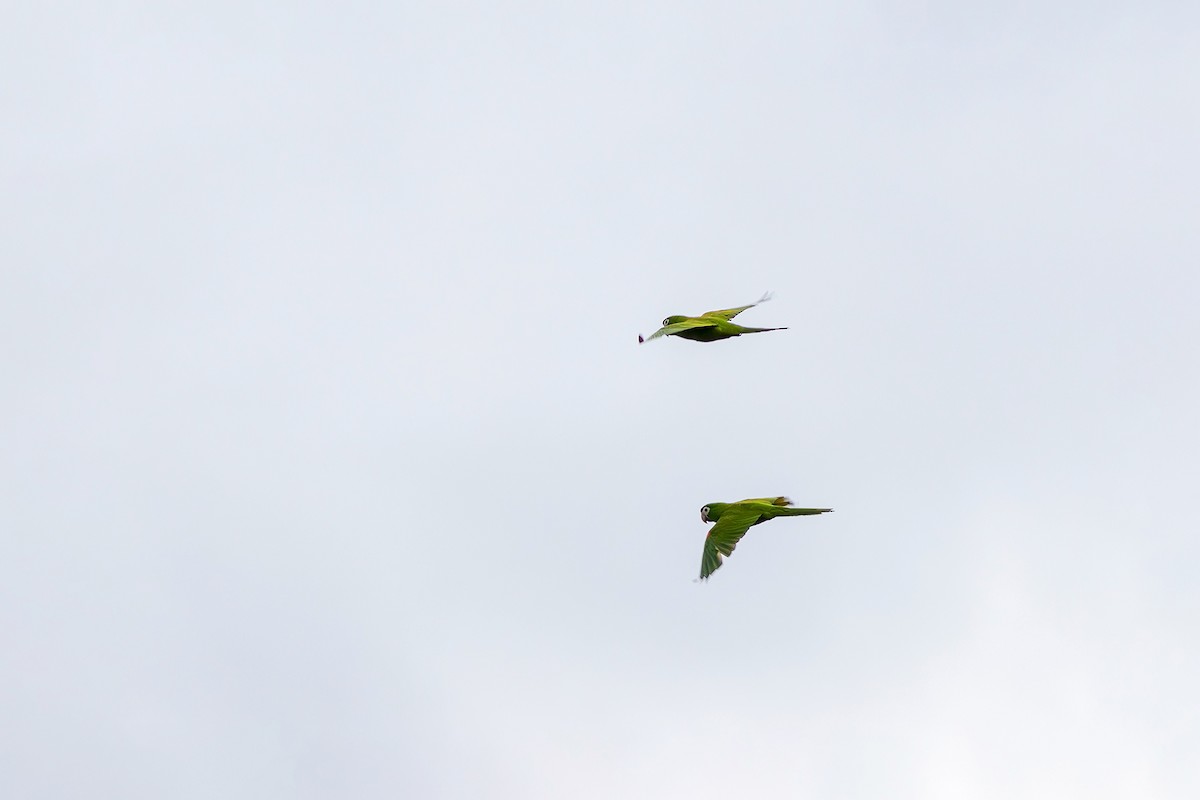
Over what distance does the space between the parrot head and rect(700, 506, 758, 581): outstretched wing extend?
140 mm

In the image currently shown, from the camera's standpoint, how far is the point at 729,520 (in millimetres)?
48344

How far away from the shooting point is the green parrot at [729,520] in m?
47.4

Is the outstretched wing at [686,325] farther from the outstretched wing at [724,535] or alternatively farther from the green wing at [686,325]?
the outstretched wing at [724,535]

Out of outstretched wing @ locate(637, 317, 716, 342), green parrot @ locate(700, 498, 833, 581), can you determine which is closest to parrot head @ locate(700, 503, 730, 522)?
green parrot @ locate(700, 498, 833, 581)

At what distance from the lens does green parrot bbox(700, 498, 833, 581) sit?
47438 millimetres

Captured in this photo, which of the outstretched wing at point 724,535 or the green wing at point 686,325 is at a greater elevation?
the green wing at point 686,325

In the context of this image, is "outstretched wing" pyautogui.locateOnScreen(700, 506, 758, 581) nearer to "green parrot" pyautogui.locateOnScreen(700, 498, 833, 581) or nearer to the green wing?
"green parrot" pyautogui.locateOnScreen(700, 498, 833, 581)

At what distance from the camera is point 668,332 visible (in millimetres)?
47156

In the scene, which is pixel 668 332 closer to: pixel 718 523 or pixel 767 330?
pixel 767 330

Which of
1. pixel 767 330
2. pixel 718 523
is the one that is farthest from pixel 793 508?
pixel 767 330

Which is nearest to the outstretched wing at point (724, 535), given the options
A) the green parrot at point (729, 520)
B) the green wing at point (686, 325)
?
the green parrot at point (729, 520)

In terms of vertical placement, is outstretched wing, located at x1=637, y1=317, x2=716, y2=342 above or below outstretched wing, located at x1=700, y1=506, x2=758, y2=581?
above

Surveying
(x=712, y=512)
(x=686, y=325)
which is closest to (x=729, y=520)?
(x=712, y=512)

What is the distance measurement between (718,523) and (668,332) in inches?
261
